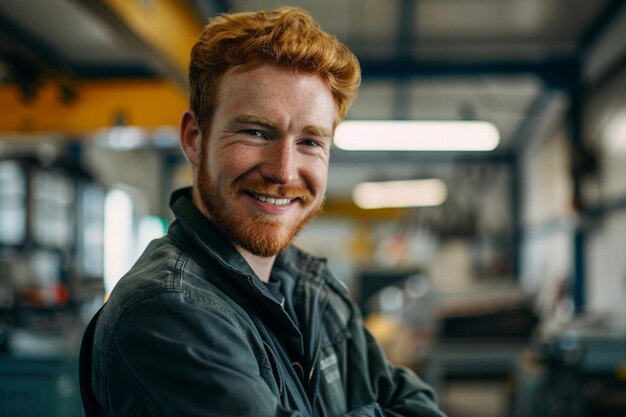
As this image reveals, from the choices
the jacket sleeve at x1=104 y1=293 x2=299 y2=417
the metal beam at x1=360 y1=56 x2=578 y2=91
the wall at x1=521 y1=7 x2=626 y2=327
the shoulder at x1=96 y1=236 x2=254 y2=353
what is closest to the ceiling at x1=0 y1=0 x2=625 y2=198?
the metal beam at x1=360 y1=56 x2=578 y2=91

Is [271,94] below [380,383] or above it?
above

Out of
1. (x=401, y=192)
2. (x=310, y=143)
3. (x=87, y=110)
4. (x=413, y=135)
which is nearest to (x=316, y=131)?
(x=310, y=143)

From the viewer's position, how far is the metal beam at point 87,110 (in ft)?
21.1

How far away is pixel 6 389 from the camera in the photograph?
13.2 ft

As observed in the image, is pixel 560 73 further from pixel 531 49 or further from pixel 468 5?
pixel 468 5

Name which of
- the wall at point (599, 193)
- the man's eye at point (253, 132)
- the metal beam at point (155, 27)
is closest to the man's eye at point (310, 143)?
the man's eye at point (253, 132)

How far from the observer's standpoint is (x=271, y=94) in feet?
4.35

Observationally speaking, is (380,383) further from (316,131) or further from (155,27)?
(155,27)

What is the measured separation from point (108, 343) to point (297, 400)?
0.39 metres

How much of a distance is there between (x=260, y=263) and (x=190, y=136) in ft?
1.15

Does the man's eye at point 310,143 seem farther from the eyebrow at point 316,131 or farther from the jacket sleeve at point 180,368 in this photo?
the jacket sleeve at point 180,368

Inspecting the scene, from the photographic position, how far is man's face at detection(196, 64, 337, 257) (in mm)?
1328

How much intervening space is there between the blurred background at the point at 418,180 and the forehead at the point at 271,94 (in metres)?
A: 2.27

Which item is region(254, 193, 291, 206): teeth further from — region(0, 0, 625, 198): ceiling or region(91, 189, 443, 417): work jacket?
region(0, 0, 625, 198): ceiling
